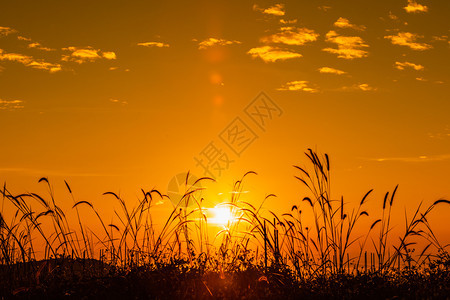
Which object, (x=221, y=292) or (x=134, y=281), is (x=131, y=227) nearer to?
(x=134, y=281)

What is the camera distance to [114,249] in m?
7.39

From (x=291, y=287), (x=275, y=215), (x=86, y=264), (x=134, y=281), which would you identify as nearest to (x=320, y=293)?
(x=291, y=287)

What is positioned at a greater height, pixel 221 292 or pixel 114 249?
pixel 114 249

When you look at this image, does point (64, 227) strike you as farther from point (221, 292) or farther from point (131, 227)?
point (221, 292)

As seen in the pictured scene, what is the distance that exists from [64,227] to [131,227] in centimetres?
87

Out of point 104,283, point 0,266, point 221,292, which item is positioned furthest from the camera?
point 0,266

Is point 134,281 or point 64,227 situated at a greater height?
point 64,227

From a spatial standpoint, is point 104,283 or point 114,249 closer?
point 104,283

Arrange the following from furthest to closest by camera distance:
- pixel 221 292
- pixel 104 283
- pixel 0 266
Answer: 1. pixel 0 266
2. pixel 104 283
3. pixel 221 292

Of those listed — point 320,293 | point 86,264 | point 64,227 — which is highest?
point 64,227

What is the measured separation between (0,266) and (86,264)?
40.2 inches

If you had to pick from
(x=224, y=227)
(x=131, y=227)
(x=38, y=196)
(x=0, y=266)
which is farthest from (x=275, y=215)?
(x=0, y=266)

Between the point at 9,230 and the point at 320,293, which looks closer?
the point at 320,293

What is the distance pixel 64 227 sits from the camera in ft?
24.6
